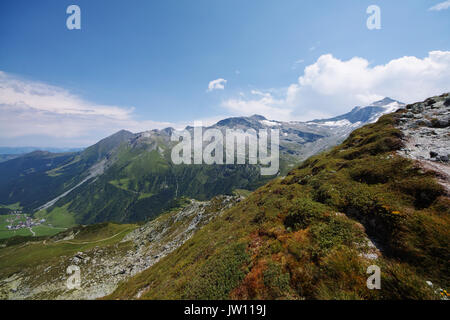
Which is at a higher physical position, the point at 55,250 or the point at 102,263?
the point at 102,263

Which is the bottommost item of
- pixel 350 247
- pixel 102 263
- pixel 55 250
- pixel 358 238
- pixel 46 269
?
pixel 55 250

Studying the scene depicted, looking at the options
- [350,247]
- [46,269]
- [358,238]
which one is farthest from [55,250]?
[358,238]

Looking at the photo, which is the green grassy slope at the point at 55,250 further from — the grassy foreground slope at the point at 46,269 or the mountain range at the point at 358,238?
the mountain range at the point at 358,238

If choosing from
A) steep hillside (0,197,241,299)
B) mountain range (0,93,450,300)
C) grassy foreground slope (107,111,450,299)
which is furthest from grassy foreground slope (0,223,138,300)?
grassy foreground slope (107,111,450,299)

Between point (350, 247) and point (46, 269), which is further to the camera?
point (46, 269)

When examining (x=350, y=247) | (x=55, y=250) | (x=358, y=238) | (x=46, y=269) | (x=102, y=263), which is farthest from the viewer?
(x=55, y=250)

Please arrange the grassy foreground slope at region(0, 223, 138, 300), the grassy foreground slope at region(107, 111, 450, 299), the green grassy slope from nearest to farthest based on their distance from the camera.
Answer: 1. the grassy foreground slope at region(107, 111, 450, 299)
2. the grassy foreground slope at region(0, 223, 138, 300)
3. the green grassy slope

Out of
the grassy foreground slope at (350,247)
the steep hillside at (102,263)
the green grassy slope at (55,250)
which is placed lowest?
the green grassy slope at (55,250)

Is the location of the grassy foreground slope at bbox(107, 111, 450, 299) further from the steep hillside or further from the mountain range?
the steep hillside

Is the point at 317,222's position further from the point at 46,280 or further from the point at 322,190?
the point at 46,280

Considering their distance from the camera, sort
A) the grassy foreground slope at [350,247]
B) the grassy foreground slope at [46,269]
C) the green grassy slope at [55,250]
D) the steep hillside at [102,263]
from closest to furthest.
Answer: the grassy foreground slope at [350,247] → the steep hillside at [102,263] → the grassy foreground slope at [46,269] → the green grassy slope at [55,250]

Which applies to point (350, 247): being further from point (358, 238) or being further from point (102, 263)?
point (102, 263)

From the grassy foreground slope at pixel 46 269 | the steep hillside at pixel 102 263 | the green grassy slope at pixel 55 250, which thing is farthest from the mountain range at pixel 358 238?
the green grassy slope at pixel 55 250

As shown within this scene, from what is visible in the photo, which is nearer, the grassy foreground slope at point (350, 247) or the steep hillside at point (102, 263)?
the grassy foreground slope at point (350, 247)
